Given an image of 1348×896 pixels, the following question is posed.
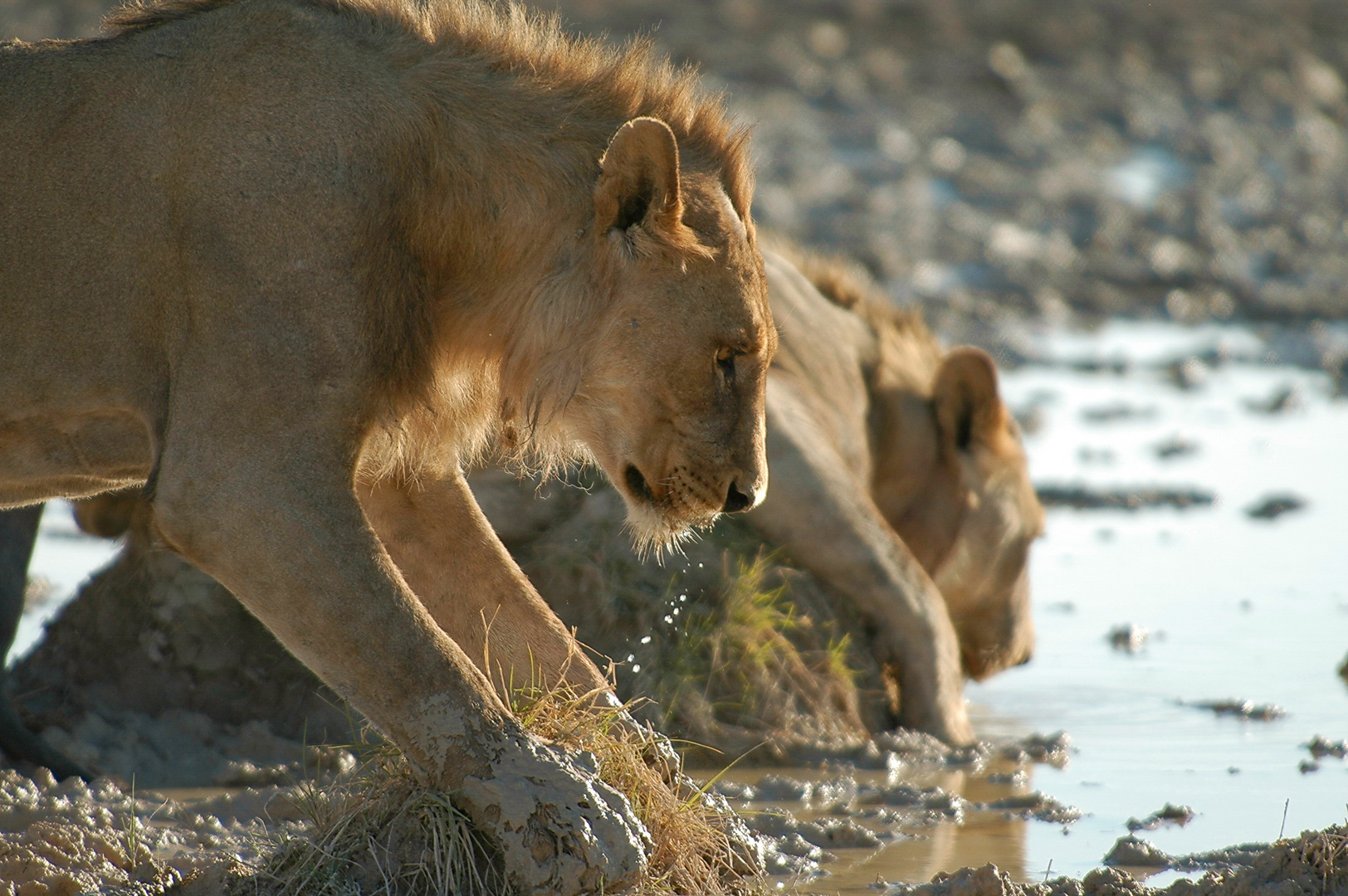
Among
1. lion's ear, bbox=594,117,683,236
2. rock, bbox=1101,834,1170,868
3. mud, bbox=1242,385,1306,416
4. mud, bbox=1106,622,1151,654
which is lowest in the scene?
mud, bbox=1242,385,1306,416

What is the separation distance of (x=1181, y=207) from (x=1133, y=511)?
307 inches

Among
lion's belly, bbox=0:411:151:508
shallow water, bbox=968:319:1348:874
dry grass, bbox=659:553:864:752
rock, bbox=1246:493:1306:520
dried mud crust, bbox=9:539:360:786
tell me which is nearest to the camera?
lion's belly, bbox=0:411:151:508

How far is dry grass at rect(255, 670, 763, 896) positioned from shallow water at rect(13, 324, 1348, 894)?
60 centimetres

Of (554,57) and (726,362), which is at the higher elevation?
(554,57)

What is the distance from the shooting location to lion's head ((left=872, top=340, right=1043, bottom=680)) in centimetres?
673

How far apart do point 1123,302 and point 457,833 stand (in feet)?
37.2

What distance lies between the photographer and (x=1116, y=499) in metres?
9.29

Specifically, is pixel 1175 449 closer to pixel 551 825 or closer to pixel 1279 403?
pixel 1279 403

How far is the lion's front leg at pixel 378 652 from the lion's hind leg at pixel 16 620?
1820mm

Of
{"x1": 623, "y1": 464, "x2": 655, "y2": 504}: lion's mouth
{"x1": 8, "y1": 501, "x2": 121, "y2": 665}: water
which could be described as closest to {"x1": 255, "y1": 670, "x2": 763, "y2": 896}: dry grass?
{"x1": 623, "y1": 464, "x2": 655, "y2": 504}: lion's mouth

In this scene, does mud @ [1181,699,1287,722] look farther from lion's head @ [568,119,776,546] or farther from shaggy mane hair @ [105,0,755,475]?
shaggy mane hair @ [105,0,755,475]

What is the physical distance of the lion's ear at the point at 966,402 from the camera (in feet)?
22.1

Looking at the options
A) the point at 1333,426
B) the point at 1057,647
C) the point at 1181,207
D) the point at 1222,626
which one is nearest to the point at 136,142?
the point at 1057,647

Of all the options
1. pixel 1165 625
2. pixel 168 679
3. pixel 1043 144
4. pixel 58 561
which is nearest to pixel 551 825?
pixel 168 679
